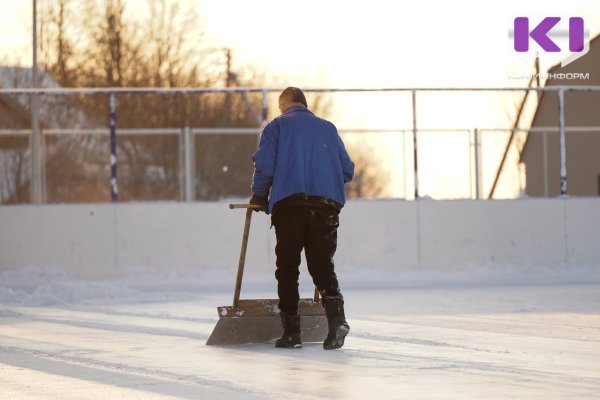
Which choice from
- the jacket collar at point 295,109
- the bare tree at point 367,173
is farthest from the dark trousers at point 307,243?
the bare tree at point 367,173

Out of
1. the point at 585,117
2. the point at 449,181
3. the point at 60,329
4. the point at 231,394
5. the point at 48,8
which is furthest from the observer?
the point at 48,8

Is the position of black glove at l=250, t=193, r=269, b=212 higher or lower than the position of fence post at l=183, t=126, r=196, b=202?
lower

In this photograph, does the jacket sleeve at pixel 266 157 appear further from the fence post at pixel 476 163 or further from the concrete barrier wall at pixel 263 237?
the fence post at pixel 476 163

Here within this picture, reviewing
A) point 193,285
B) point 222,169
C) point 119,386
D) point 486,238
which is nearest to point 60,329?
point 119,386

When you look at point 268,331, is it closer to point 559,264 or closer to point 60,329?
point 60,329

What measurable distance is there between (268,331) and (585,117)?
14823mm

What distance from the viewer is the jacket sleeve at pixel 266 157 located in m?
9.82

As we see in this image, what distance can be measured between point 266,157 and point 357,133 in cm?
1339

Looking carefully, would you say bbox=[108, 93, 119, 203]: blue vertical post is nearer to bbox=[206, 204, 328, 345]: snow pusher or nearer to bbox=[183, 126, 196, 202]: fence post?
bbox=[183, 126, 196, 202]: fence post

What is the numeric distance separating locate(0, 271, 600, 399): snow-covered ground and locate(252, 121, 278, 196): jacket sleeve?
3.61 feet

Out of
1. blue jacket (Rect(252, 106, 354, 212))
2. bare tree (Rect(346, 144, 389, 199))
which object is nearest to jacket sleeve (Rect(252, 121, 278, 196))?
blue jacket (Rect(252, 106, 354, 212))

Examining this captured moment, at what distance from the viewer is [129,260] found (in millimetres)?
18969

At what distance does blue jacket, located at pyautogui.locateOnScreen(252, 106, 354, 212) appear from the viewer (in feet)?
32.0

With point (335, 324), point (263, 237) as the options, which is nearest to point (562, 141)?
point (263, 237)
